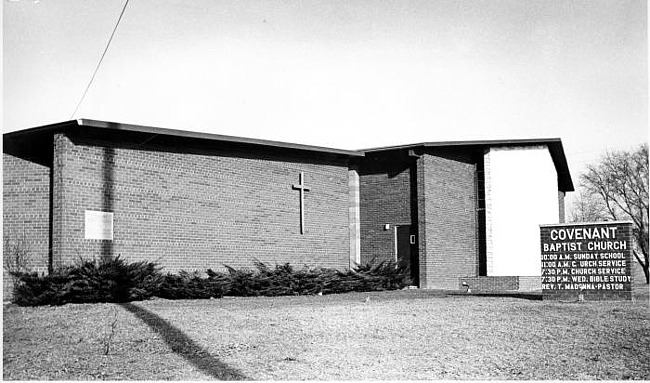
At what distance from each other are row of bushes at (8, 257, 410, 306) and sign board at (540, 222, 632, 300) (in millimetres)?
7717

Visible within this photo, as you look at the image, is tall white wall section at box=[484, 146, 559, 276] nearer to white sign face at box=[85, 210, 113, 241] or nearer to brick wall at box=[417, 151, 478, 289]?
brick wall at box=[417, 151, 478, 289]

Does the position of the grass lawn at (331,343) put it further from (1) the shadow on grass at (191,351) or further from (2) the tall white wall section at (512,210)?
(2) the tall white wall section at (512,210)

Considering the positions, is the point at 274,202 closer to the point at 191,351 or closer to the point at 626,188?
the point at 191,351

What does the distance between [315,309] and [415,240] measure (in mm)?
13949

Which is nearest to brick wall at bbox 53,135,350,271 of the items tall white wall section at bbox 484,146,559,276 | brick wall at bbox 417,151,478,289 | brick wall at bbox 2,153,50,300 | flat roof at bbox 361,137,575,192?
brick wall at bbox 2,153,50,300

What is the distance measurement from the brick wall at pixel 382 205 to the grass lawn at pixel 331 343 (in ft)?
47.0

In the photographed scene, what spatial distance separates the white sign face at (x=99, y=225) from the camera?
19750 millimetres

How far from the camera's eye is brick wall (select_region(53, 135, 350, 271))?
19.6 m

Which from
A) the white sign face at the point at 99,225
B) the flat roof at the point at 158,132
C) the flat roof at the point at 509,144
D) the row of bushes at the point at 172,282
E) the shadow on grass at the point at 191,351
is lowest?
the shadow on grass at the point at 191,351

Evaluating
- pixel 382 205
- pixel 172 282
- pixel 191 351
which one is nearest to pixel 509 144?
pixel 382 205

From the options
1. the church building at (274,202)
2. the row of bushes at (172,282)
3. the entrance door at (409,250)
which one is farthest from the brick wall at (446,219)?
the row of bushes at (172,282)

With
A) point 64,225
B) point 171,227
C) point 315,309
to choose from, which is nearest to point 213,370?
point 315,309

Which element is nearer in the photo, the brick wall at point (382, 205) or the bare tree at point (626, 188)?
the brick wall at point (382, 205)

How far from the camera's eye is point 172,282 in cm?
1902
